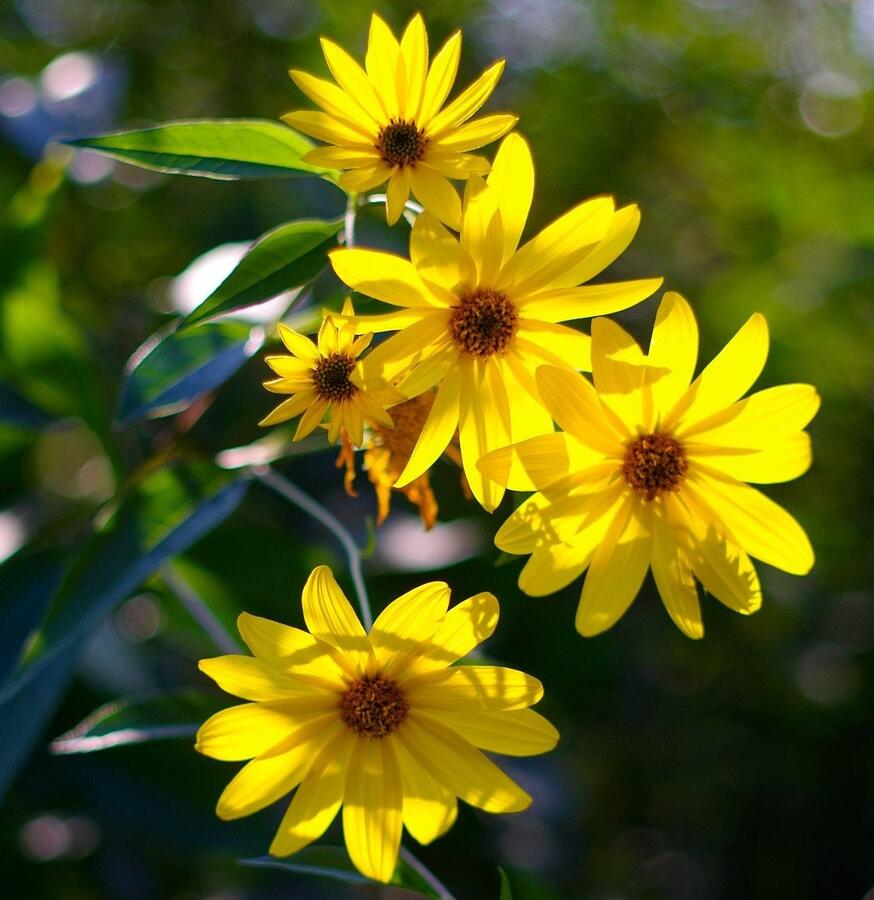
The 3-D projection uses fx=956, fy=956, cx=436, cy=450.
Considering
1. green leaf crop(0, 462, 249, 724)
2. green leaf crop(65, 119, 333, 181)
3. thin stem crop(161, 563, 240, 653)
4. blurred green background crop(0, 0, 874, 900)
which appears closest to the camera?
green leaf crop(65, 119, 333, 181)

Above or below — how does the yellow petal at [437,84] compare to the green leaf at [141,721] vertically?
above

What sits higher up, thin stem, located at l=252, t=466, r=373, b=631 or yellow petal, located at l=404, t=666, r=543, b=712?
thin stem, located at l=252, t=466, r=373, b=631

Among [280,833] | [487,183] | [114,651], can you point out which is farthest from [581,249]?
[114,651]

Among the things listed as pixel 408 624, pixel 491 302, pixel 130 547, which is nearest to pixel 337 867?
pixel 408 624

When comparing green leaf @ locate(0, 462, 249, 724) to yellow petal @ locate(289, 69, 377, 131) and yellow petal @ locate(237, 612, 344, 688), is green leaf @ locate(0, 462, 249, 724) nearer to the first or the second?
yellow petal @ locate(237, 612, 344, 688)

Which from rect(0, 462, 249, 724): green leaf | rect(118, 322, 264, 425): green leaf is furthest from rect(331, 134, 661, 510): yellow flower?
rect(0, 462, 249, 724): green leaf

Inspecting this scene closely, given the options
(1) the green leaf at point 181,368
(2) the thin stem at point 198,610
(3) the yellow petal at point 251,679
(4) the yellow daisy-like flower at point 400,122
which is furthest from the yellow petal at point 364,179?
(2) the thin stem at point 198,610

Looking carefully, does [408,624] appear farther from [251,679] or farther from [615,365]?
[615,365]

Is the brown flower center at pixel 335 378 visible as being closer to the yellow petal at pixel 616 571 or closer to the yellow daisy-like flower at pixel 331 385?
the yellow daisy-like flower at pixel 331 385
